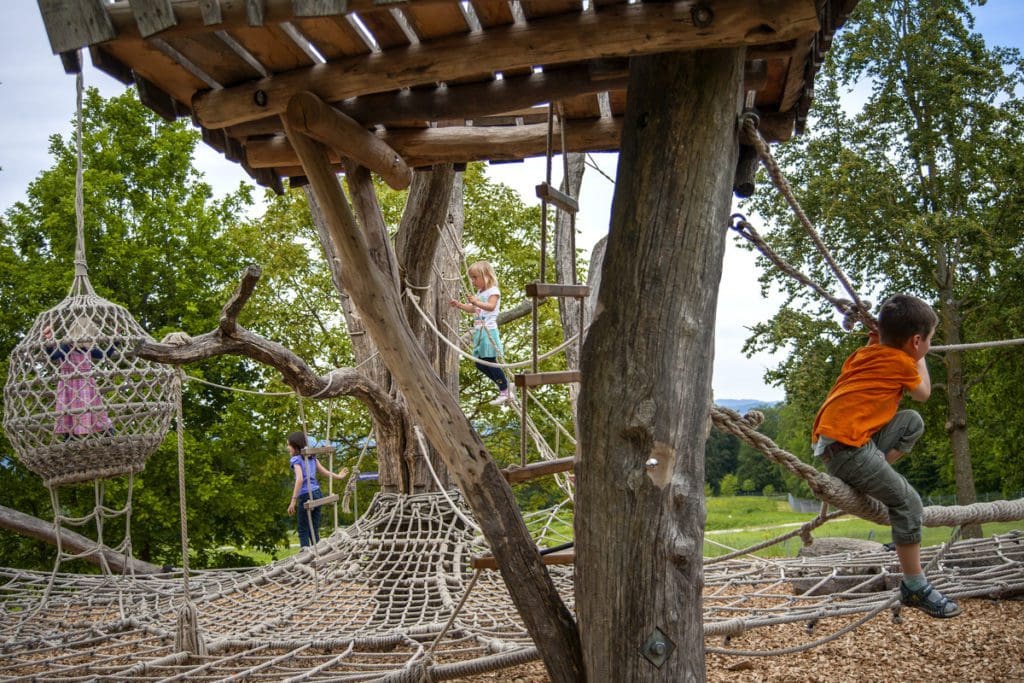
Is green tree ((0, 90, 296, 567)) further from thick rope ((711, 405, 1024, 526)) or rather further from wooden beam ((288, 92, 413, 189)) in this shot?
thick rope ((711, 405, 1024, 526))

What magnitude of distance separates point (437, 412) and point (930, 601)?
179 cm

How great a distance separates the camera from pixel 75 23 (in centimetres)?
239

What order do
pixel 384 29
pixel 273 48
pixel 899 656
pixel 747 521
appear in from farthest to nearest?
pixel 747 521, pixel 899 656, pixel 273 48, pixel 384 29

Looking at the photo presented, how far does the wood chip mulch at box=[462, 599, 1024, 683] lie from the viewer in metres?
4.45

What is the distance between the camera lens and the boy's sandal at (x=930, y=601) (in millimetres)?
3193

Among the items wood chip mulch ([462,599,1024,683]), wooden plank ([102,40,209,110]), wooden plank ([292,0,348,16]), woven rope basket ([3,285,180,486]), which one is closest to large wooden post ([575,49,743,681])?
wooden plank ([292,0,348,16])

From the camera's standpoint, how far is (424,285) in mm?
5660

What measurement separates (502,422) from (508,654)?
10058 mm

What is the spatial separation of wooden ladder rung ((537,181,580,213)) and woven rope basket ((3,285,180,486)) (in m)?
3.50

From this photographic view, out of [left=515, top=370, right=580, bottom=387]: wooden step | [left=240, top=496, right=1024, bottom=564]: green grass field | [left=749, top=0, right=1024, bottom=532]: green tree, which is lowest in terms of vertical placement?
[left=240, top=496, right=1024, bottom=564]: green grass field

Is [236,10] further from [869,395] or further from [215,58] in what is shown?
[869,395]

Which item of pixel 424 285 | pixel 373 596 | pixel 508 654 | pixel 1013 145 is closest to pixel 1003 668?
pixel 508 654

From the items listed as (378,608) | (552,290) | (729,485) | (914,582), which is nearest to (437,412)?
(552,290)

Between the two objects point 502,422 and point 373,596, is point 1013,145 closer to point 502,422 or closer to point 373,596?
point 502,422
